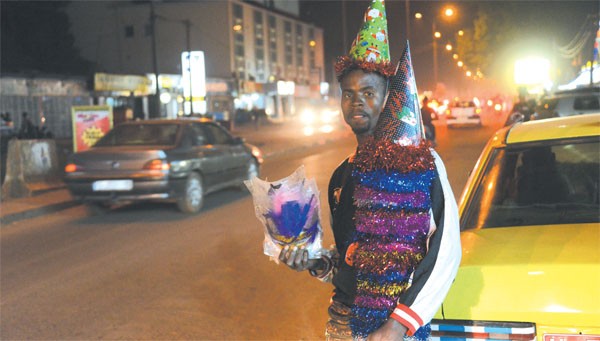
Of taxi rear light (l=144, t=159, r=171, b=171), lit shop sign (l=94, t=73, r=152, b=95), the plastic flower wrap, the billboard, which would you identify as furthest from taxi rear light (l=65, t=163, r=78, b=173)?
lit shop sign (l=94, t=73, r=152, b=95)

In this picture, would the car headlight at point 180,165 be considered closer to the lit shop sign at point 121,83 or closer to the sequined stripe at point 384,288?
the sequined stripe at point 384,288

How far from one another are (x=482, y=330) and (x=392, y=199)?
27.8 inches

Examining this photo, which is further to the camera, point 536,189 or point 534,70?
point 534,70

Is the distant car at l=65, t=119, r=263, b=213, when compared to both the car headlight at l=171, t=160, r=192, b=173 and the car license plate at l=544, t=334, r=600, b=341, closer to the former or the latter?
the car headlight at l=171, t=160, r=192, b=173

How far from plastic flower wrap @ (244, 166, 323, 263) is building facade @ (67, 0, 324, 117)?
173 ft

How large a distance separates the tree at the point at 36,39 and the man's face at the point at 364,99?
47642 millimetres

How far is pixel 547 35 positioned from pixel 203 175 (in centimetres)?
2787

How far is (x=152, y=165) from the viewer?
10.0 metres

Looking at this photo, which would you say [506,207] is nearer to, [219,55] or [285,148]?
[285,148]

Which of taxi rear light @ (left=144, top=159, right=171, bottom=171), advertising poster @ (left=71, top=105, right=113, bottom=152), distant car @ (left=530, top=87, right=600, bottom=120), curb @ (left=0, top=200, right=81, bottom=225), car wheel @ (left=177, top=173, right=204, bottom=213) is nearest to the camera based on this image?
taxi rear light @ (left=144, top=159, right=171, bottom=171)

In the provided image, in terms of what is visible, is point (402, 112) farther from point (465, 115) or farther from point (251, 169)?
point (465, 115)

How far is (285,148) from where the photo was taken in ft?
81.6

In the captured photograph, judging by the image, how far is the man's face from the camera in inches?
93.0

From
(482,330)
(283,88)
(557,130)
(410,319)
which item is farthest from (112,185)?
(283,88)
